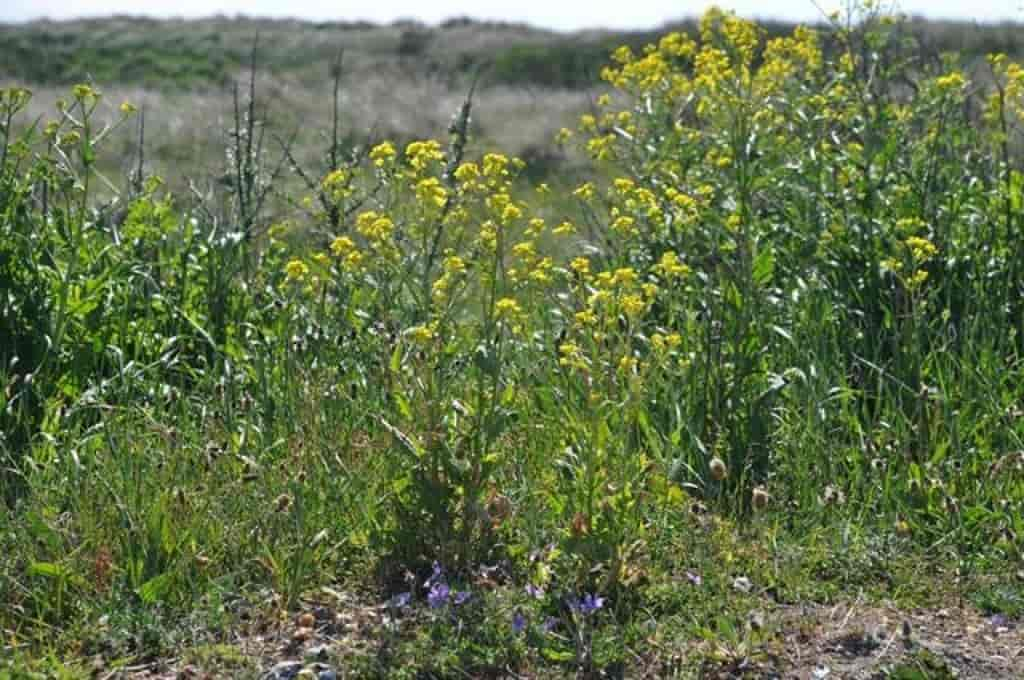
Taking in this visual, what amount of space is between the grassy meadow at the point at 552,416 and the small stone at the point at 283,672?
0.02 m

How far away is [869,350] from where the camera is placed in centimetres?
509

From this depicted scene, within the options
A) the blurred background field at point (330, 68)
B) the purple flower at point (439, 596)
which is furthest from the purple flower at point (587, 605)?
the blurred background field at point (330, 68)

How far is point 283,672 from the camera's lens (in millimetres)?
3494

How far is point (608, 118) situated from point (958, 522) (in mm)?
2601

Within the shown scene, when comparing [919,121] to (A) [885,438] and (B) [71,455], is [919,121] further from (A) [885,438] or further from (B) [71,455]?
(B) [71,455]

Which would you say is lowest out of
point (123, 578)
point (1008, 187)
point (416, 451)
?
point (123, 578)

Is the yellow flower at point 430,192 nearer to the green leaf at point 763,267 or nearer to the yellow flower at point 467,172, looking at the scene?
the yellow flower at point 467,172

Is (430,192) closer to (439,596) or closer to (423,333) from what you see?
(423,333)

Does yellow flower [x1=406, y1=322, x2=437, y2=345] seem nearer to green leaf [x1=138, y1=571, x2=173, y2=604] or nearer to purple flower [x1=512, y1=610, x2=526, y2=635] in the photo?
purple flower [x1=512, y1=610, x2=526, y2=635]

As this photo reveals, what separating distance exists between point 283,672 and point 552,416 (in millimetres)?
1328

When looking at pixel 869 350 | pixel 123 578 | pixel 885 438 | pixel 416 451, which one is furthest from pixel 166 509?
pixel 869 350

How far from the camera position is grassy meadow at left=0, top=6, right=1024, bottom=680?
3676 mm

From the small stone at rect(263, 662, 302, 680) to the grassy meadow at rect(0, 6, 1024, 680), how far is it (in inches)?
1.0

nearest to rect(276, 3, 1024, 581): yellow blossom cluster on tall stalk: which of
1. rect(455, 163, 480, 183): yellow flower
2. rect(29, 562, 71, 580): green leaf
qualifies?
rect(455, 163, 480, 183): yellow flower
